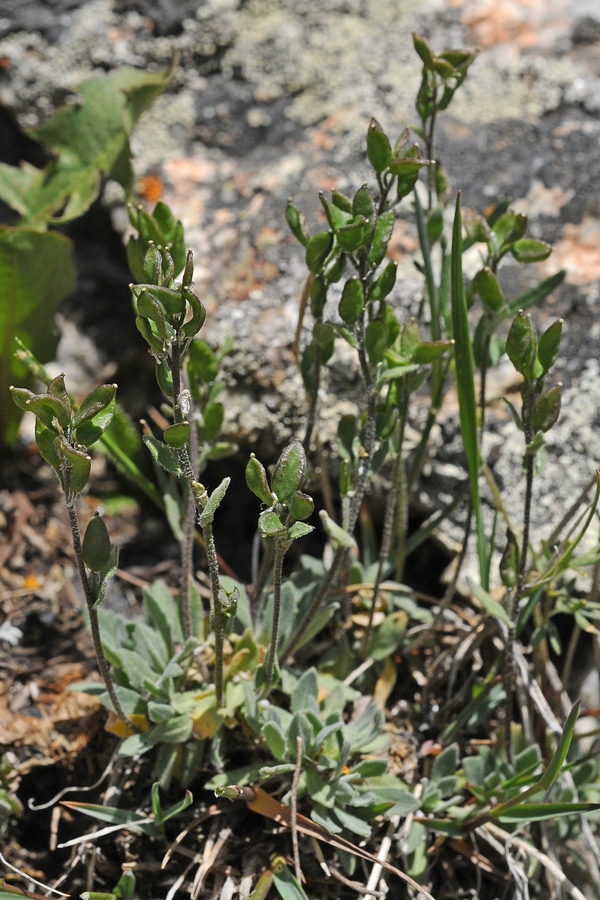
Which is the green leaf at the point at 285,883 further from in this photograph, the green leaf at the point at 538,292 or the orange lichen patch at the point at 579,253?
the orange lichen patch at the point at 579,253

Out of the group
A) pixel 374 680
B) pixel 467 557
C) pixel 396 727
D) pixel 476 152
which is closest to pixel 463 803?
pixel 396 727

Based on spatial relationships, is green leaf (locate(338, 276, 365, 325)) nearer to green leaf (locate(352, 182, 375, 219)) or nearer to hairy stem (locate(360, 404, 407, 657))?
green leaf (locate(352, 182, 375, 219))

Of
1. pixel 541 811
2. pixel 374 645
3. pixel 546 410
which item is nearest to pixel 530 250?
pixel 546 410

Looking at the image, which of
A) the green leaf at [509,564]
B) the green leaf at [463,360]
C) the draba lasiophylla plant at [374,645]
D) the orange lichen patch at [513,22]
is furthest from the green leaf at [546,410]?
the orange lichen patch at [513,22]

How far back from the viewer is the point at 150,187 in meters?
2.57

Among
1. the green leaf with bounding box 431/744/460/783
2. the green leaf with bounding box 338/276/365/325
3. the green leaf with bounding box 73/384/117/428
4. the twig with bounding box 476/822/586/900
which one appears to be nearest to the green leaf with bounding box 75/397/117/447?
the green leaf with bounding box 73/384/117/428

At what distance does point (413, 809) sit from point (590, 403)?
1088mm

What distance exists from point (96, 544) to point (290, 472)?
0.37 metres

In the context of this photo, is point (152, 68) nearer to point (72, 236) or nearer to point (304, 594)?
point (72, 236)

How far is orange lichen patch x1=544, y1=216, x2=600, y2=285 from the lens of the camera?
85.8 inches

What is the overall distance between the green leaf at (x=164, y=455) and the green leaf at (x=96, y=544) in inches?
6.6

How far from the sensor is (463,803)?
5.95 ft

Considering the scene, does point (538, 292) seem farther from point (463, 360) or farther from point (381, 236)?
point (381, 236)

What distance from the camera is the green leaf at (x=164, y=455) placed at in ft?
3.96
